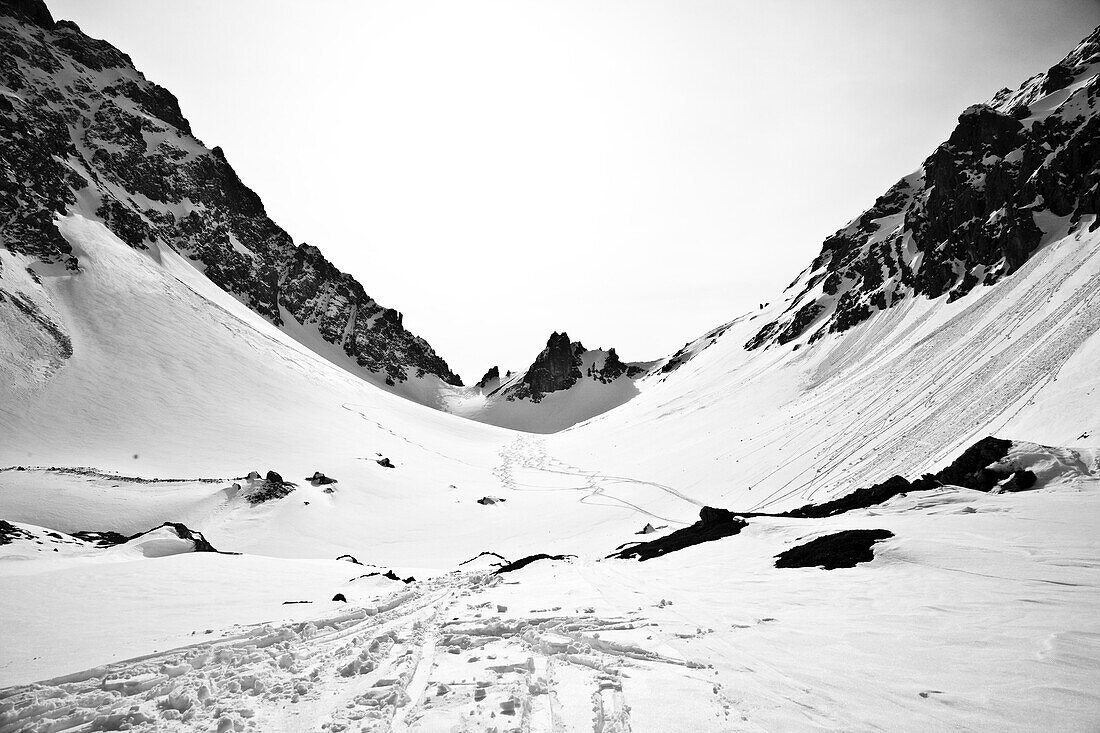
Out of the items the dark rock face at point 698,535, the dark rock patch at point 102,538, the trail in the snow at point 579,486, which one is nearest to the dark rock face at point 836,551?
the dark rock face at point 698,535

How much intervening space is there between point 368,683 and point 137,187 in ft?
490

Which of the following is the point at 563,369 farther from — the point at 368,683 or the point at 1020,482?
the point at 368,683

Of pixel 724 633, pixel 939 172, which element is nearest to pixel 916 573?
pixel 724 633

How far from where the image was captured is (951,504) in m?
13.4

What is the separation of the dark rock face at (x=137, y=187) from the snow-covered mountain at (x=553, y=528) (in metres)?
2.21

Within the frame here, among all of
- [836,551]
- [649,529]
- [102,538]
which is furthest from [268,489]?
[836,551]

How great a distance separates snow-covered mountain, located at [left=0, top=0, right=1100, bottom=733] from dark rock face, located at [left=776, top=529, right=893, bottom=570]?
91 millimetres

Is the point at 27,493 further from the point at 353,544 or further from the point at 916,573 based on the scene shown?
the point at 916,573

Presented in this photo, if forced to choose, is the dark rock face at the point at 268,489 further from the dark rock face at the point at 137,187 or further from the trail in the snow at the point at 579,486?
the dark rock face at the point at 137,187

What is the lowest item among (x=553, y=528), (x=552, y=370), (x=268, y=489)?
(x=553, y=528)

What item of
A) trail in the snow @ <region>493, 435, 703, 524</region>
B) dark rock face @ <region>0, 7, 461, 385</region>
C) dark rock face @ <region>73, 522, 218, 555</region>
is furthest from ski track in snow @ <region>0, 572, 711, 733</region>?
dark rock face @ <region>0, 7, 461, 385</region>

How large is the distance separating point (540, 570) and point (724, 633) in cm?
960

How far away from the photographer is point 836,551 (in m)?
11.2

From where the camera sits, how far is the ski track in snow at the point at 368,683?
554cm
